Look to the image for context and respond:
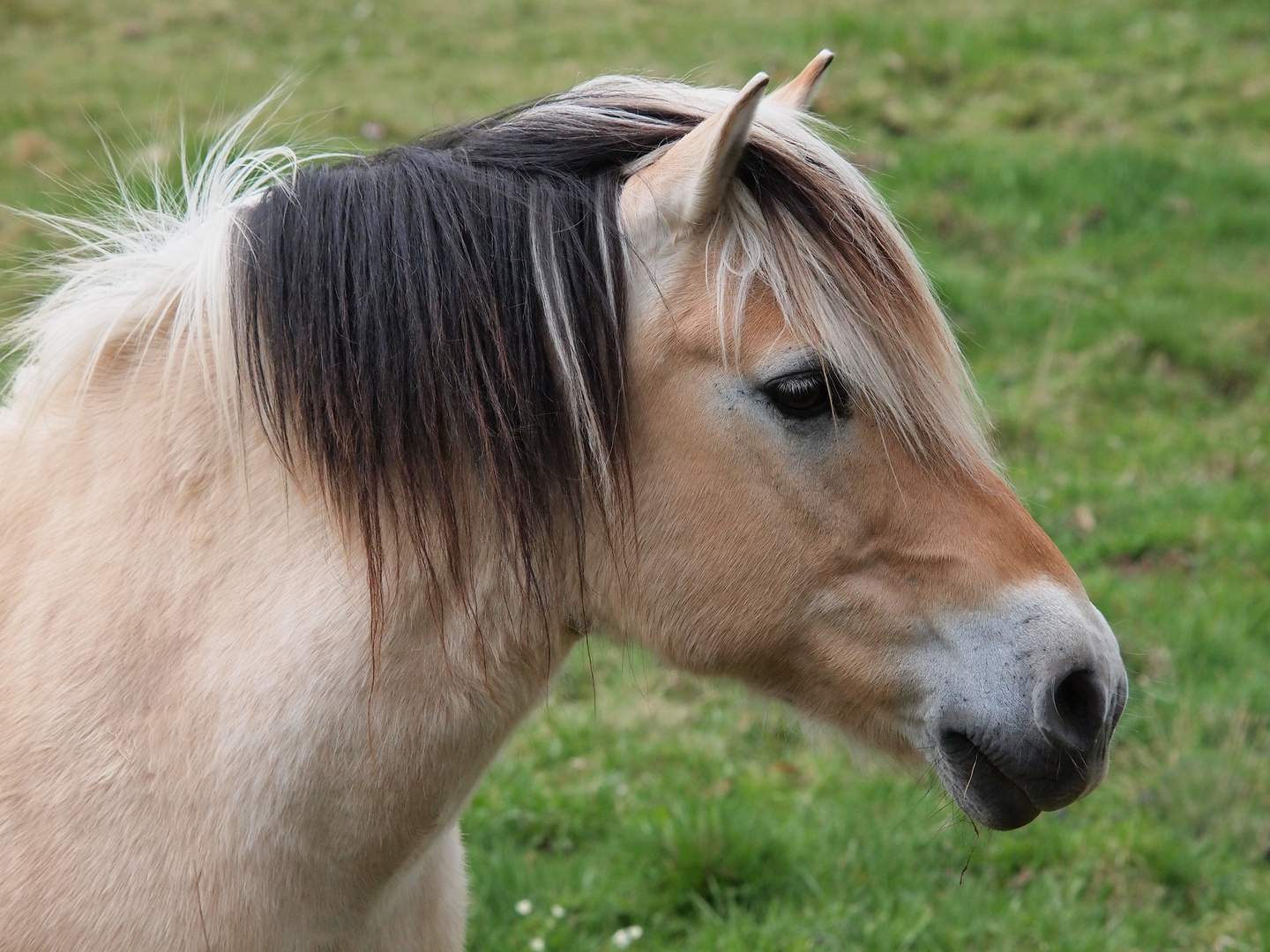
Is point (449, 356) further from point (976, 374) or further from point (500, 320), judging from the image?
point (976, 374)

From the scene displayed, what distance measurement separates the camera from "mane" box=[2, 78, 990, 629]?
5.37 ft

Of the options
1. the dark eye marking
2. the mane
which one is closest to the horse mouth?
the mane

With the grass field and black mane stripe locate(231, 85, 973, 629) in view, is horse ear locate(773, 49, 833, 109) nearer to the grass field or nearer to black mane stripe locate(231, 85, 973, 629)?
black mane stripe locate(231, 85, 973, 629)

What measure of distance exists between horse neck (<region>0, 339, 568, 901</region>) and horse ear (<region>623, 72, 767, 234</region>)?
58cm

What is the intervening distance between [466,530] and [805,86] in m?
0.97

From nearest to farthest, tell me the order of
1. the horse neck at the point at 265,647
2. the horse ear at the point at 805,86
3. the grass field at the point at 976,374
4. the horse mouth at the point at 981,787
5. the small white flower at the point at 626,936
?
1. the horse neck at the point at 265,647
2. the horse mouth at the point at 981,787
3. the horse ear at the point at 805,86
4. the small white flower at the point at 626,936
5. the grass field at the point at 976,374

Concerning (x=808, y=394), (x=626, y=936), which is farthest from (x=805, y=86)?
(x=626, y=936)

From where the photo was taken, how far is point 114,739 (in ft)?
5.34

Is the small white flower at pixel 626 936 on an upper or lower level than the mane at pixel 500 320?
lower

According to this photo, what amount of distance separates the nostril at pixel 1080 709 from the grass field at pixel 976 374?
12.7 inches

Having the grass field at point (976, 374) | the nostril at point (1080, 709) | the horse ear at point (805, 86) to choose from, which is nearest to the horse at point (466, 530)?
the nostril at point (1080, 709)

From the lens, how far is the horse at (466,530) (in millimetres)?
1619

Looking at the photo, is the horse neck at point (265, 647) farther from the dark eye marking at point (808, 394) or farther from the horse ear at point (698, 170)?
the horse ear at point (698, 170)

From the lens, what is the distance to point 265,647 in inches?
63.4
